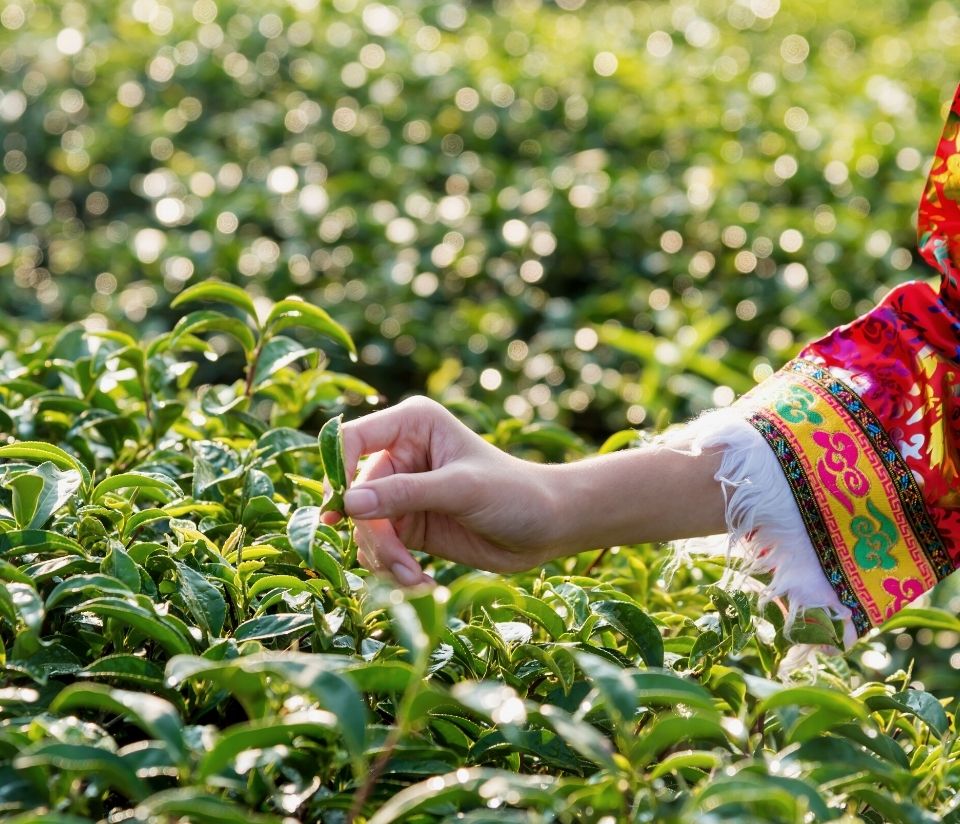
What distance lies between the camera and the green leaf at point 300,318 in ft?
5.14

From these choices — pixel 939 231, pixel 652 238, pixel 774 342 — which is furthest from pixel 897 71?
pixel 939 231

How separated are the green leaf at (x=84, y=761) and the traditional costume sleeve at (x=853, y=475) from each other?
0.75m

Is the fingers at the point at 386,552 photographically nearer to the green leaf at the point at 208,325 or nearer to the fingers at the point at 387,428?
the fingers at the point at 387,428

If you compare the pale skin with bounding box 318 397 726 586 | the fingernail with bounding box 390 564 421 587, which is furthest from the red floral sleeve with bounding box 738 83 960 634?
the fingernail with bounding box 390 564 421 587

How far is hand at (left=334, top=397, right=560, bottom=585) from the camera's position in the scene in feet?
4.14

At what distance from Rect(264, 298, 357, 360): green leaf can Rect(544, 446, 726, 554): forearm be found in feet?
1.16

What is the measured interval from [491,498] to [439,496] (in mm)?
60

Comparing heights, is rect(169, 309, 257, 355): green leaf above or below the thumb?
above

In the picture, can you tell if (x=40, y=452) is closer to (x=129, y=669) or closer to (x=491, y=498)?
(x=129, y=669)

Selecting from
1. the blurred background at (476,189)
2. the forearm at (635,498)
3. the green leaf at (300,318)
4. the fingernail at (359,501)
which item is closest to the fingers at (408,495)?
the fingernail at (359,501)

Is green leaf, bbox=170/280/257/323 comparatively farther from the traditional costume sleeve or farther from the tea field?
the traditional costume sleeve

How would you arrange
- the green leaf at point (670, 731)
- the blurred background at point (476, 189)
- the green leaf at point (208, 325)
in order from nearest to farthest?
the green leaf at point (670, 731) < the green leaf at point (208, 325) < the blurred background at point (476, 189)

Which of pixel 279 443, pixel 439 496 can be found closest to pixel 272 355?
pixel 279 443

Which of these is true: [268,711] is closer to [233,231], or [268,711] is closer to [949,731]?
[949,731]
